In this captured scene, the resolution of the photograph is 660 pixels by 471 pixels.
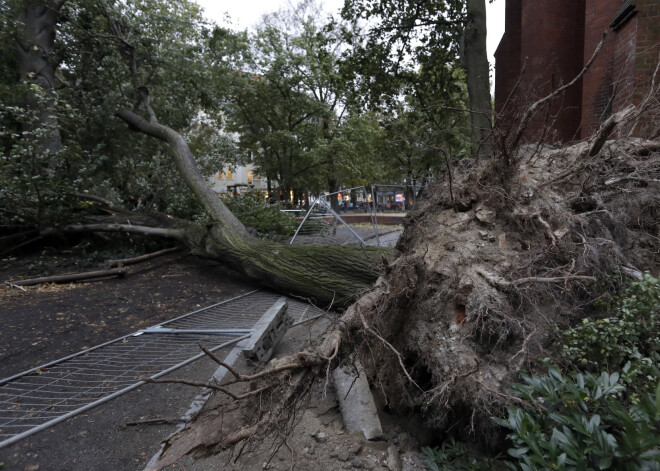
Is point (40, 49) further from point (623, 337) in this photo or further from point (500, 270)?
point (623, 337)

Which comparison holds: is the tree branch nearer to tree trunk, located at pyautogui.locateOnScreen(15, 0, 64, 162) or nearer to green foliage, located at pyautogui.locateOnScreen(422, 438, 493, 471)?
tree trunk, located at pyautogui.locateOnScreen(15, 0, 64, 162)

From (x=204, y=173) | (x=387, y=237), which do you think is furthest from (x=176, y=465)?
(x=204, y=173)

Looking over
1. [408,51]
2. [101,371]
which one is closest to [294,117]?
[408,51]

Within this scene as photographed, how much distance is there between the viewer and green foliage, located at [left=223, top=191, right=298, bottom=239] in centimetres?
1054

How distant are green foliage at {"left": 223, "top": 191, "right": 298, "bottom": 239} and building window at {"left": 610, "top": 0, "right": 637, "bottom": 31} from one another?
8.33 meters

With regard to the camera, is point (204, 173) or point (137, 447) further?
point (204, 173)

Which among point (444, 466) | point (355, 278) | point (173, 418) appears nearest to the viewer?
point (444, 466)

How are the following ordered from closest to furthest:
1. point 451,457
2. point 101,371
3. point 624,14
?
point 451,457 < point 101,371 < point 624,14

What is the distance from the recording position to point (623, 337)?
221cm

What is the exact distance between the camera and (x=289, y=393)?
2.18 meters

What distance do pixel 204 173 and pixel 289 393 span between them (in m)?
10.2

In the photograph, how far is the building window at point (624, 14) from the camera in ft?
21.0

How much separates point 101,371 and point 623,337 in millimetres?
4712

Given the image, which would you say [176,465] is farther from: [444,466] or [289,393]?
[444,466]
